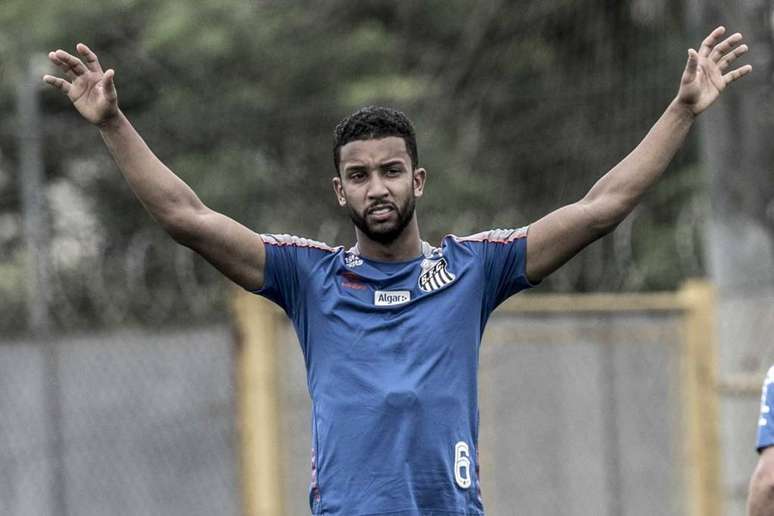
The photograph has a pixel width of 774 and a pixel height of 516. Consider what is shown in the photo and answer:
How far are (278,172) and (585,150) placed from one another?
2407 mm

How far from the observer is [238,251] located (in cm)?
489

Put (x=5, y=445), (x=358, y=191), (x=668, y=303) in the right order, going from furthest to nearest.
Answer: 1. (x=668, y=303)
2. (x=5, y=445)
3. (x=358, y=191)

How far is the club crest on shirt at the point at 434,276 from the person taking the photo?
4883 mm

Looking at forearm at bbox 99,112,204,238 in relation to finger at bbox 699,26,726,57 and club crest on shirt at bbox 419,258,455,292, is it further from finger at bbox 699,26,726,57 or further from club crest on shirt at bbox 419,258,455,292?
finger at bbox 699,26,726,57

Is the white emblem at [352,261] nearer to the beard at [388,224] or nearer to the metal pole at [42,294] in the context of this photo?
the beard at [388,224]

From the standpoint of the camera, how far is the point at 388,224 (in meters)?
4.79

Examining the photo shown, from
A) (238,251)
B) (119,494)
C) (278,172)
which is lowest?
(119,494)

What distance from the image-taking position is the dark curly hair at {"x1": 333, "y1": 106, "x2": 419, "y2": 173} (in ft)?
16.0

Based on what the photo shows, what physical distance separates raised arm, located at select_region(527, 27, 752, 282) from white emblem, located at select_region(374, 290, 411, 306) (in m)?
0.39

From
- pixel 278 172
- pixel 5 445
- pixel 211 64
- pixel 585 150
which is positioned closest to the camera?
pixel 5 445

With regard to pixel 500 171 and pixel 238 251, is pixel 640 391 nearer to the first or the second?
pixel 500 171

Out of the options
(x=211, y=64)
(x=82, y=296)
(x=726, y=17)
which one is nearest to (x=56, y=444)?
(x=82, y=296)

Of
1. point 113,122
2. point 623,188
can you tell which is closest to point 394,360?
point 623,188

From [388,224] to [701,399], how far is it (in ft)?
14.6
